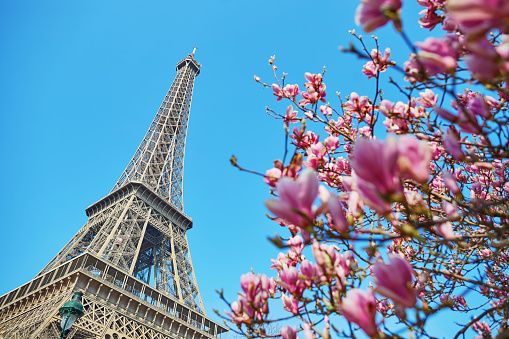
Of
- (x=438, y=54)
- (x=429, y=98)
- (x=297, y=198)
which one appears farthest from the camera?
(x=429, y=98)

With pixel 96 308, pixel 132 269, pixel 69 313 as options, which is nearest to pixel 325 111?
pixel 69 313

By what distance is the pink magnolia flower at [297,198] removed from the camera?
1.03m

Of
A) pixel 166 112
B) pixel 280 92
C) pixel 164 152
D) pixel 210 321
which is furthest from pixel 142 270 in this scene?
pixel 280 92

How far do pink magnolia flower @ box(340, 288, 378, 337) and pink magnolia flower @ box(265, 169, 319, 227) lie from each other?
12.3 inches

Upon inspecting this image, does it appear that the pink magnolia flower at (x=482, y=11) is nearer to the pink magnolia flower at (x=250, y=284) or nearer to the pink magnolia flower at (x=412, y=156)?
the pink magnolia flower at (x=412, y=156)

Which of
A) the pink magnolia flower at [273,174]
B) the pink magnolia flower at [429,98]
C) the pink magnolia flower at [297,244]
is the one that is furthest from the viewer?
the pink magnolia flower at [297,244]

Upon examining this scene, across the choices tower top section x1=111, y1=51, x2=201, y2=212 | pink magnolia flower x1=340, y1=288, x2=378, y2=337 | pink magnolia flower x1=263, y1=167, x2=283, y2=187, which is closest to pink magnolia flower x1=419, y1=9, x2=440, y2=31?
pink magnolia flower x1=263, y1=167, x2=283, y2=187

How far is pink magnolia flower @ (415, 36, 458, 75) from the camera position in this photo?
3.84 ft

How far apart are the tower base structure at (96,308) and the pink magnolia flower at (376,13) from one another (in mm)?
14944

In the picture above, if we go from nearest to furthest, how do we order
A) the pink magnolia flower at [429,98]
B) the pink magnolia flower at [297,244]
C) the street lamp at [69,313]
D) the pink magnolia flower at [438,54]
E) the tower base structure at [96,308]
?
the pink magnolia flower at [438,54] < the pink magnolia flower at [429,98] < the pink magnolia flower at [297,244] < the street lamp at [69,313] < the tower base structure at [96,308]

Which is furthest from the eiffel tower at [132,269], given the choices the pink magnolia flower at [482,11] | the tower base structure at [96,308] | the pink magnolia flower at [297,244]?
the pink magnolia flower at [482,11]

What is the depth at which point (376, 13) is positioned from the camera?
1110 millimetres

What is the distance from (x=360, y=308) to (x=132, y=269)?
787 inches

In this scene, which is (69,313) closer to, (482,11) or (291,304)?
(291,304)
